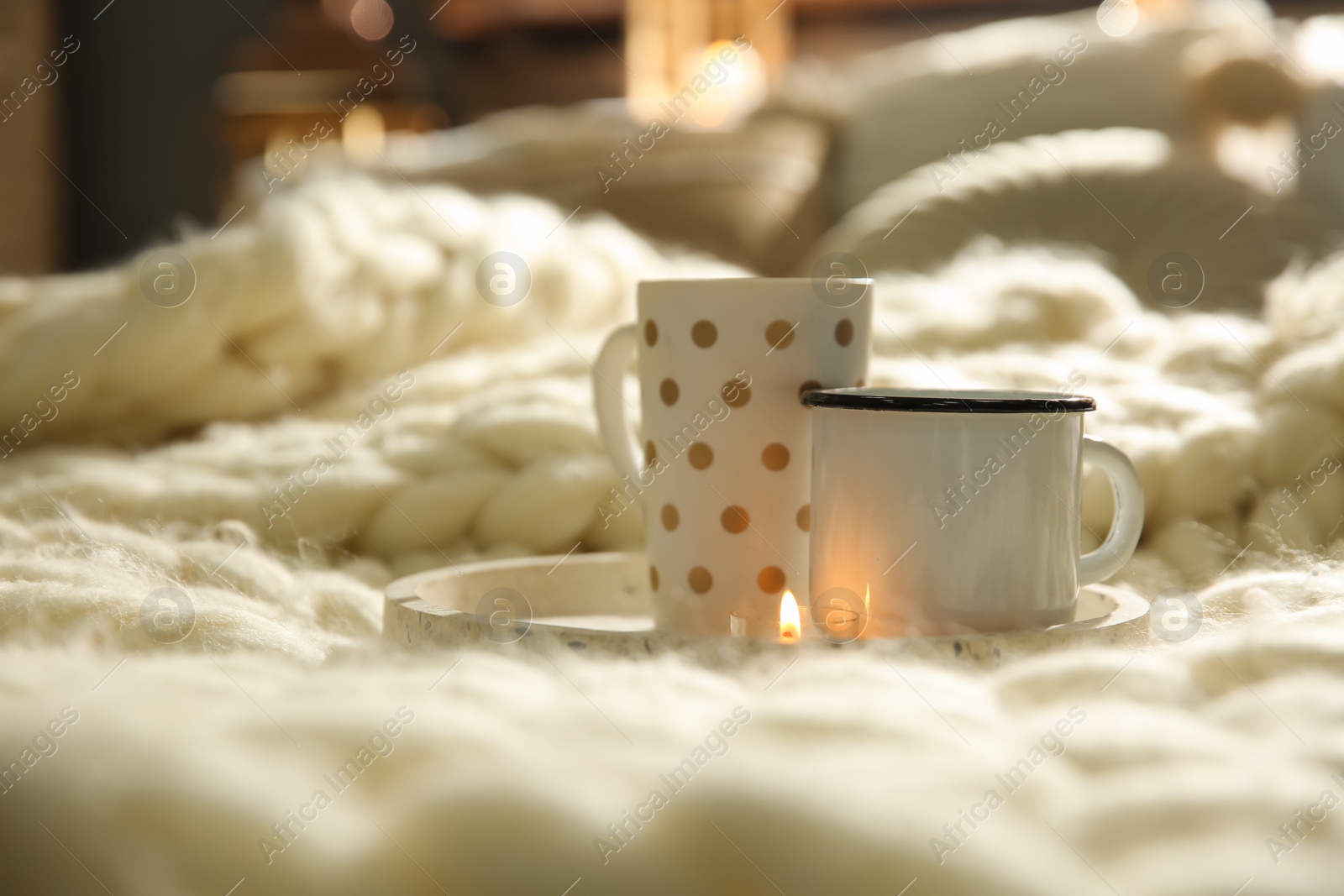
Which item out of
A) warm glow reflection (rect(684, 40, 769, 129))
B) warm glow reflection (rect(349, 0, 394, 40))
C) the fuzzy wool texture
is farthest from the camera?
warm glow reflection (rect(349, 0, 394, 40))

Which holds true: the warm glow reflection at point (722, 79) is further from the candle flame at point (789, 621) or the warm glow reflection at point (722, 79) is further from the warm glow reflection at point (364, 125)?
the candle flame at point (789, 621)

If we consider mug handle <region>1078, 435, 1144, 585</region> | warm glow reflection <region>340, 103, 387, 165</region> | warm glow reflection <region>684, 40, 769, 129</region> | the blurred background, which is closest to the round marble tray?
mug handle <region>1078, 435, 1144, 585</region>

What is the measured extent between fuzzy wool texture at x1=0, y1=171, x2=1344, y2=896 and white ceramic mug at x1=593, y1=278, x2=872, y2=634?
0.13 m

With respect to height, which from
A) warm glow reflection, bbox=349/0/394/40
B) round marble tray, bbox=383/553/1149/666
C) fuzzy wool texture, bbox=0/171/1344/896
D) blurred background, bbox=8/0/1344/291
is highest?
warm glow reflection, bbox=349/0/394/40

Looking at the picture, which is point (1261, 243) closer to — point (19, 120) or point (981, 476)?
point (981, 476)

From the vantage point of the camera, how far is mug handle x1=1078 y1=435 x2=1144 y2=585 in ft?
1.83

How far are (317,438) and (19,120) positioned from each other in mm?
3836

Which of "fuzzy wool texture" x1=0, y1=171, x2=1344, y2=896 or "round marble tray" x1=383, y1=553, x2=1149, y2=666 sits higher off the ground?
"fuzzy wool texture" x1=0, y1=171, x2=1344, y2=896

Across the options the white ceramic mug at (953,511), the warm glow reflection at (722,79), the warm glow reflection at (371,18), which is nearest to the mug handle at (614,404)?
the white ceramic mug at (953,511)

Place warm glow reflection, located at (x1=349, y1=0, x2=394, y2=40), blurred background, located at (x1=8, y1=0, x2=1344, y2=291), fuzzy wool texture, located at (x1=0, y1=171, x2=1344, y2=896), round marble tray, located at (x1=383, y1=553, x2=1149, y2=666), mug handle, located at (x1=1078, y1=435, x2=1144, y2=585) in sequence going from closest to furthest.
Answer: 1. fuzzy wool texture, located at (x1=0, y1=171, x2=1344, y2=896)
2. round marble tray, located at (x1=383, y1=553, x2=1149, y2=666)
3. mug handle, located at (x1=1078, y1=435, x2=1144, y2=585)
4. blurred background, located at (x1=8, y1=0, x2=1344, y2=291)
5. warm glow reflection, located at (x1=349, y1=0, x2=394, y2=40)

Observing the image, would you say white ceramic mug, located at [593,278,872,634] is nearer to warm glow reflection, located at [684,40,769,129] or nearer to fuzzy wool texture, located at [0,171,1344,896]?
fuzzy wool texture, located at [0,171,1344,896]

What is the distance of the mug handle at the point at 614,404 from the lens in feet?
2.13

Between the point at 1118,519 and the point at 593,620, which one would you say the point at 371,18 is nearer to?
the point at 593,620

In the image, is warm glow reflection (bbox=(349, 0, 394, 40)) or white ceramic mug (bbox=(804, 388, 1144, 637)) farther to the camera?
warm glow reflection (bbox=(349, 0, 394, 40))
